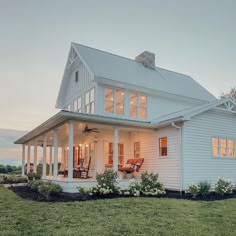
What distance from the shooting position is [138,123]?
1263 cm

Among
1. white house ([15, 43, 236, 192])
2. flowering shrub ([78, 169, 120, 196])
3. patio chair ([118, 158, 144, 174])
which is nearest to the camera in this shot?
flowering shrub ([78, 169, 120, 196])

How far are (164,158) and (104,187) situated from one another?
3895 mm

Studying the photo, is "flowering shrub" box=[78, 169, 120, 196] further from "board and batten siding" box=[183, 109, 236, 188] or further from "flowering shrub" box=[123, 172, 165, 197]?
"board and batten siding" box=[183, 109, 236, 188]

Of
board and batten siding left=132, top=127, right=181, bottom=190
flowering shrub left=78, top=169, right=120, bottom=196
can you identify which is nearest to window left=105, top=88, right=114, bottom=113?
board and batten siding left=132, top=127, right=181, bottom=190

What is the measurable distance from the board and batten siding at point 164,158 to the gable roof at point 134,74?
302 cm

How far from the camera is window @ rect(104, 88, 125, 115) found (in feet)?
46.5

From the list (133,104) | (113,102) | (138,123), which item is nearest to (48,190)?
(138,123)

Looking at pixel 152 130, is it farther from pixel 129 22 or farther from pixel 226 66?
pixel 226 66

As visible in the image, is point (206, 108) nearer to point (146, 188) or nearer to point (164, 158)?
point (164, 158)

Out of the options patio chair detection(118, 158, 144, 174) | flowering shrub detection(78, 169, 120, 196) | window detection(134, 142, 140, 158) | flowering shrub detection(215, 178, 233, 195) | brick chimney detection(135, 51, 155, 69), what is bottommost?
flowering shrub detection(215, 178, 233, 195)

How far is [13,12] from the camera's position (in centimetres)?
1342

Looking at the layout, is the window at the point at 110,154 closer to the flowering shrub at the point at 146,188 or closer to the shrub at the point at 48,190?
the flowering shrub at the point at 146,188

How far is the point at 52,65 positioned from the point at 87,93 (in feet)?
16.4

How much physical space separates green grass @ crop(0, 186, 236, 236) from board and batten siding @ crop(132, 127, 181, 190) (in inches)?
138
